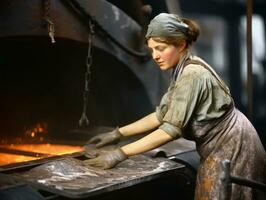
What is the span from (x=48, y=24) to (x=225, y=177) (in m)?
2.18

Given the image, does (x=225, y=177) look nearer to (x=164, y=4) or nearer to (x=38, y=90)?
(x=38, y=90)

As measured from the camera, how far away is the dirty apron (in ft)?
11.3

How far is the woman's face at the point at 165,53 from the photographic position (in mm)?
3426

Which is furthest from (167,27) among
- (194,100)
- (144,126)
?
(144,126)

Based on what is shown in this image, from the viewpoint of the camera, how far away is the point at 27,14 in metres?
3.96

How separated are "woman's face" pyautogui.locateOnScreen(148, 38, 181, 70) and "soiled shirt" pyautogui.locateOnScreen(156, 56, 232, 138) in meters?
0.13

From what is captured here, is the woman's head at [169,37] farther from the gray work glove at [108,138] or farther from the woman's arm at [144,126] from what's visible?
the gray work glove at [108,138]

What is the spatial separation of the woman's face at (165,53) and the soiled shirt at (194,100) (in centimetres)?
13

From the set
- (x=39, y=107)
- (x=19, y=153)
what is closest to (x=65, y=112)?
(x=39, y=107)

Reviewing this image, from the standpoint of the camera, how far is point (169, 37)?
132 inches

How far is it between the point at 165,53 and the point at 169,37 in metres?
0.14

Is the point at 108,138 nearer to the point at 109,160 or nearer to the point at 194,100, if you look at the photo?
the point at 109,160

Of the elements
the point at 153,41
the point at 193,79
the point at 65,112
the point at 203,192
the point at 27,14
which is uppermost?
the point at 27,14

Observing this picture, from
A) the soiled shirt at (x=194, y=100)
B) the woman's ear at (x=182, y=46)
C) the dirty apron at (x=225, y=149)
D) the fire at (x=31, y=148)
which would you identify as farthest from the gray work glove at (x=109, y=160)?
the woman's ear at (x=182, y=46)
